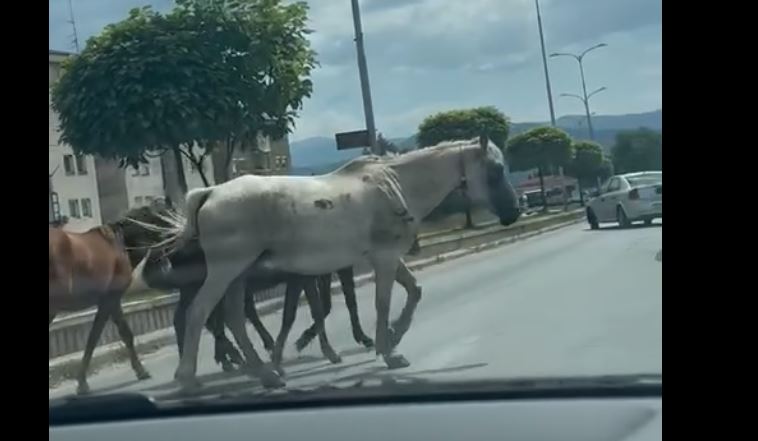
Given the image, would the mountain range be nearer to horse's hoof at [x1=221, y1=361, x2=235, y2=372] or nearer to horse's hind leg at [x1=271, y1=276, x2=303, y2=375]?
horse's hind leg at [x1=271, y1=276, x2=303, y2=375]

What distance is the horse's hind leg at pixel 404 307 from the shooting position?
443 centimetres

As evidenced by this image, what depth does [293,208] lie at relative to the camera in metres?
4.46

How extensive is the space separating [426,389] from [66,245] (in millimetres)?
1333

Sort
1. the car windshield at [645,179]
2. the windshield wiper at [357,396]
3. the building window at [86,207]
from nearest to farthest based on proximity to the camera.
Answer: the car windshield at [645,179] → the windshield wiper at [357,396] → the building window at [86,207]

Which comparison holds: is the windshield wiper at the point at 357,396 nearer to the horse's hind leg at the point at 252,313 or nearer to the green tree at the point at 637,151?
the horse's hind leg at the point at 252,313

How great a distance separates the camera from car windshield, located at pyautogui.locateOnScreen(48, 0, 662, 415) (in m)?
4.27

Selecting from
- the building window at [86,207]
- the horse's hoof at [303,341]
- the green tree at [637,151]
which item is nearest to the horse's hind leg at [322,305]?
the horse's hoof at [303,341]

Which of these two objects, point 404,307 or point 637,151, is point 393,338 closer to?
point 404,307

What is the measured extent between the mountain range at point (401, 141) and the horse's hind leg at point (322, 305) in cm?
38

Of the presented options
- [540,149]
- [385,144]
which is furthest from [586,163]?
[385,144]

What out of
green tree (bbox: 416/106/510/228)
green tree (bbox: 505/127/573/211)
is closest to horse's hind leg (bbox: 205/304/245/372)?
green tree (bbox: 416/106/510/228)

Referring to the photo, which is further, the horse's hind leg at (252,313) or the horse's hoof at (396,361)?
the horse's hind leg at (252,313)
